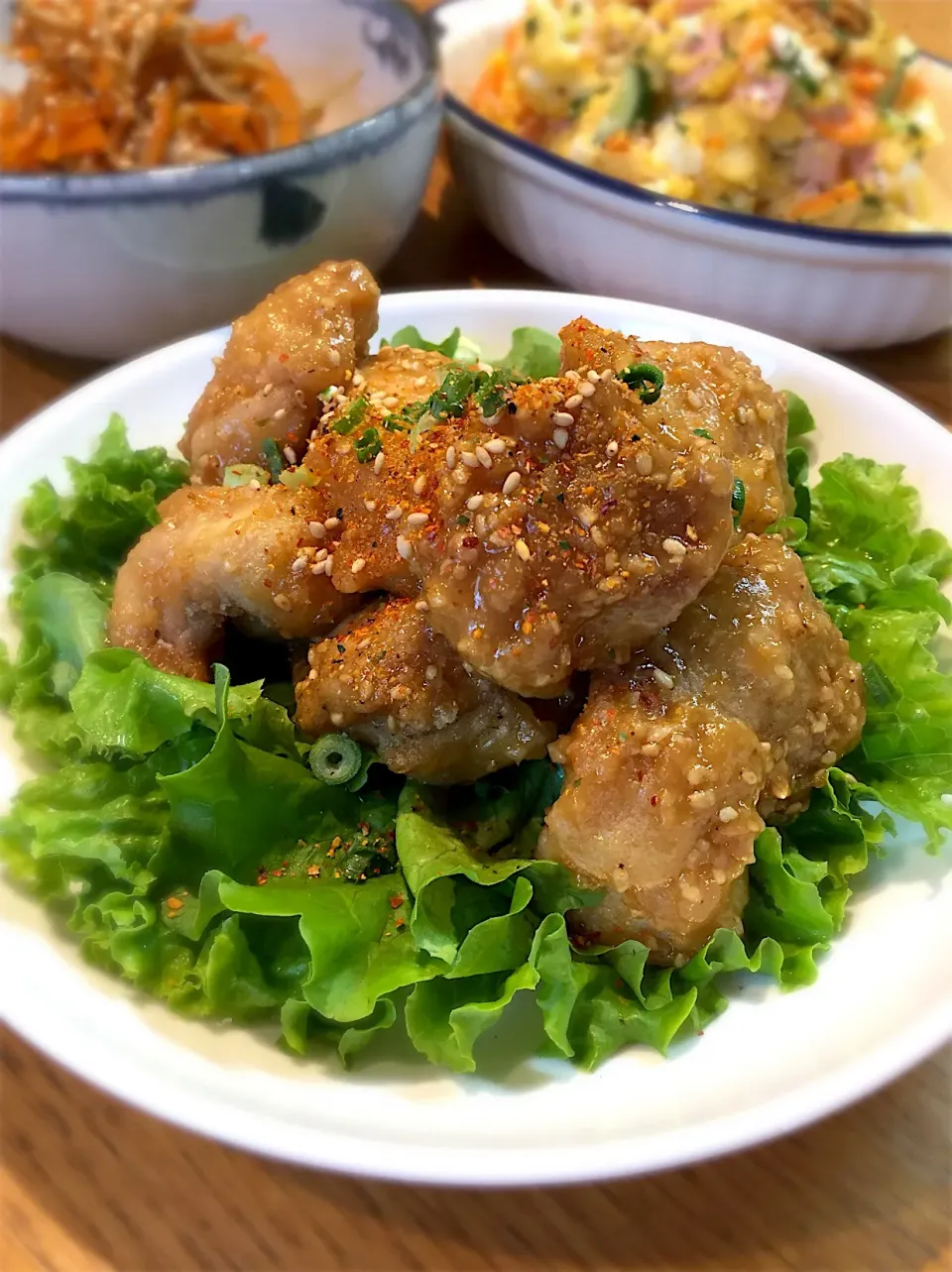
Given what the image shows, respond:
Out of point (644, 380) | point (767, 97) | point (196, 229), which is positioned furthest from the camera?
point (767, 97)

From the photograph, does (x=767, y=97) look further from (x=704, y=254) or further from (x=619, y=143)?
(x=704, y=254)

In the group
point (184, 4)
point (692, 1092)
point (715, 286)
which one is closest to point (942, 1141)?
point (692, 1092)

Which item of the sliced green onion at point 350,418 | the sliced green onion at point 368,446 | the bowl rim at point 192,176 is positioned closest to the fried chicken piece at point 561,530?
the sliced green onion at point 368,446

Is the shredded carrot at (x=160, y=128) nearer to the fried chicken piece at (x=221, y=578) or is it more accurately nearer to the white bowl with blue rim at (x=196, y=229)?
the white bowl with blue rim at (x=196, y=229)

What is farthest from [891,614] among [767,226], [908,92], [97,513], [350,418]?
[908,92]

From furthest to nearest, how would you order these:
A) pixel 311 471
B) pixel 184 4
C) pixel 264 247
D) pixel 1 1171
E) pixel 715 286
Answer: pixel 184 4
pixel 715 286
pixel 264 247
pixel 311 471
pixel 1 1171

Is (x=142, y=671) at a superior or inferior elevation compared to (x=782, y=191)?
inferior

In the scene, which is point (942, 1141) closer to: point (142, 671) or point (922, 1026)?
point (922, 1026)
